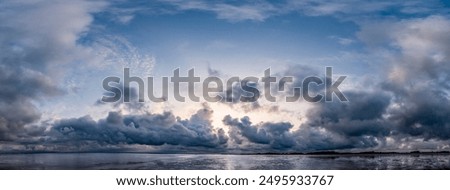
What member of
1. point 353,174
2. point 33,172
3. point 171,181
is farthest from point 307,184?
point 33,172

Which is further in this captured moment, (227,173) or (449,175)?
(449,175)

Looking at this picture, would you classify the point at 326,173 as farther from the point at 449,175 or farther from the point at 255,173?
the point at 449,175

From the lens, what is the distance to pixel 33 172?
2302 cm

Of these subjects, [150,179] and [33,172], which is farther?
[33,172]

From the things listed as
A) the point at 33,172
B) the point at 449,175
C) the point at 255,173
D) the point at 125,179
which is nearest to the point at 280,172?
the point at 255,173

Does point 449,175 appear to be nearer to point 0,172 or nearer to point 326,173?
point 326,173

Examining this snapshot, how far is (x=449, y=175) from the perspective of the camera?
2359 cm

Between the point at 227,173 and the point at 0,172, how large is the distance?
41.1 feet

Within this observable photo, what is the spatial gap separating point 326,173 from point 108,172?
37.4 ft

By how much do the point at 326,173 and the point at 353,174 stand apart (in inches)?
71.6

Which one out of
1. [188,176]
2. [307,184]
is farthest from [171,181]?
[307,184]

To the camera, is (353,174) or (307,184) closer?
(307,184)

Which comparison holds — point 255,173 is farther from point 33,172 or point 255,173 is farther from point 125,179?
point 33,172

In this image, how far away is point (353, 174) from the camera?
23.1 meters
